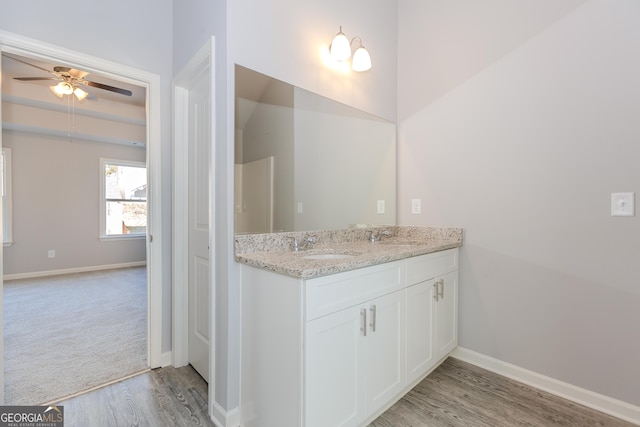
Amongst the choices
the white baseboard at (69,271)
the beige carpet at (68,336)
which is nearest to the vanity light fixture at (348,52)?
the beige carpet at (68,336)

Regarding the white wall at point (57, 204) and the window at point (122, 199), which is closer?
the white wall at point (57, 204)

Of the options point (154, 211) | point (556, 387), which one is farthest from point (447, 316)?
point (154, 211)

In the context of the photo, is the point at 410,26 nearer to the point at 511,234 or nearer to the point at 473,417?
the point at 511,234

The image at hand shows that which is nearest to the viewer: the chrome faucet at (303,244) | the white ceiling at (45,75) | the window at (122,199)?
the chrome faucet at (303,244)

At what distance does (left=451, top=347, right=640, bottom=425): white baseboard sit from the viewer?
Result: 1653 millimetres

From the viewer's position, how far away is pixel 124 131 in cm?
525

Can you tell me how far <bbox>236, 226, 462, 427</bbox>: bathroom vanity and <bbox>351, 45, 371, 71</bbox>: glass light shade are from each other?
137 cm

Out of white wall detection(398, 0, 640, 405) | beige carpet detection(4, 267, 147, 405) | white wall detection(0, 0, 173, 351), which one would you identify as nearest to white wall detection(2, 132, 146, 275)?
beige carpet detection(4, 267, 147, 405)

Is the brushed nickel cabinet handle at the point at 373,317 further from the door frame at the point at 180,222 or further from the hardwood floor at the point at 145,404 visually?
the door frame at the point at 180,222

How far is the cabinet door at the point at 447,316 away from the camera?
6.79 feet

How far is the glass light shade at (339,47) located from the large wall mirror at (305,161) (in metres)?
0.30

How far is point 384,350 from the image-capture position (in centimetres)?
158

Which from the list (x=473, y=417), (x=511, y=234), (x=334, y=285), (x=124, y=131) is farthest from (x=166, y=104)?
(x=124, y=131)

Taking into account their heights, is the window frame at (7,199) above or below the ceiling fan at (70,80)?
below
